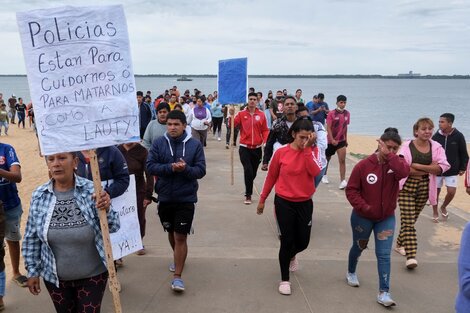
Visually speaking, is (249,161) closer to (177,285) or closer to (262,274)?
(262,274)

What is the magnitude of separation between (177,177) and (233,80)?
5066mm

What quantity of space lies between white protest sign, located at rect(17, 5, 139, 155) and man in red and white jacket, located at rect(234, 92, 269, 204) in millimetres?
4692

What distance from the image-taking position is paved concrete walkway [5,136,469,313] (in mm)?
4195

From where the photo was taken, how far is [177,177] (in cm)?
442

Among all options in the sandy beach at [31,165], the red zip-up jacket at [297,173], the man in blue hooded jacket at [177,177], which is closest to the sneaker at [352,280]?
the red zip-up jacket at [297,173]

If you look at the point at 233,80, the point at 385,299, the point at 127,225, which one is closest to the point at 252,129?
the point at 233,80

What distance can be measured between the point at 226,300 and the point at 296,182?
4.73ft

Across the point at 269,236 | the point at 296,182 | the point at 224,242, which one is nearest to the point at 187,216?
the point at 296,182

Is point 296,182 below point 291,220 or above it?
above

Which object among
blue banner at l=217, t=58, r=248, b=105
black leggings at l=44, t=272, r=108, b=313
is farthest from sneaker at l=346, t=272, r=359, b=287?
blue banner at l=217, t=58, r=248, b=105

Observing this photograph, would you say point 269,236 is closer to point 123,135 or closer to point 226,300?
point 226,300

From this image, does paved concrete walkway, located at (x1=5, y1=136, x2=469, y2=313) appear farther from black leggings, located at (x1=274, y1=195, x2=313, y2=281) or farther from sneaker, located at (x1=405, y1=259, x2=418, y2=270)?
black leggings, located at (x1=274, y1=195, x2=313, y2=281)

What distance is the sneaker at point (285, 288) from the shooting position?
4387 millimetres

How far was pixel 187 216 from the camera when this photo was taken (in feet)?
14.5
